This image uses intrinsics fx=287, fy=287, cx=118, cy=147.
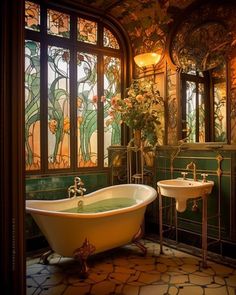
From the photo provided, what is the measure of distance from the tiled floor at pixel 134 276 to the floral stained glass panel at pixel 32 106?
3.70 ft

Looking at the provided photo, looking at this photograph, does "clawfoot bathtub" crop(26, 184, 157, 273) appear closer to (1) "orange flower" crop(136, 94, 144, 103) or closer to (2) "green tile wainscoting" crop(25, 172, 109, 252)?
(2) "green tile wainscoting" crop(25, 172, 109, 252)

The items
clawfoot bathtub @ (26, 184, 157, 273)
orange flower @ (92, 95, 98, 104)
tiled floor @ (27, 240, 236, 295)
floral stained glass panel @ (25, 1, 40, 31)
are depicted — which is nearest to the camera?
tiled floor @ (27, 240, 236, 295)

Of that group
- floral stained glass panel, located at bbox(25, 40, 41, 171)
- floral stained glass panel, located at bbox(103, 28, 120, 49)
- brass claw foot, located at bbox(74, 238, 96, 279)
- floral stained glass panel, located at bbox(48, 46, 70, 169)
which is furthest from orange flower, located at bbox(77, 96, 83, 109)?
brass claw foot, located at bbox(74, 238, 96, 279)

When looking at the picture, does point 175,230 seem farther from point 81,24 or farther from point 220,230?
point 81,24

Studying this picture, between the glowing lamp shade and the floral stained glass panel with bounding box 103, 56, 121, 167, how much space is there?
1.19 feet

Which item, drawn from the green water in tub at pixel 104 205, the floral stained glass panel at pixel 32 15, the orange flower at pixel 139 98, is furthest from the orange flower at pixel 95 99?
the green water in tub at pixel 104 205

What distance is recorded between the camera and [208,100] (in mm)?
3275

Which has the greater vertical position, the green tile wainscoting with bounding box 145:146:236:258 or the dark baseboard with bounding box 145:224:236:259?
the green tile wainscoting with bounding box 145:146:236:258

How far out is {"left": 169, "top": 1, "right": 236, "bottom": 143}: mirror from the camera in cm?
308

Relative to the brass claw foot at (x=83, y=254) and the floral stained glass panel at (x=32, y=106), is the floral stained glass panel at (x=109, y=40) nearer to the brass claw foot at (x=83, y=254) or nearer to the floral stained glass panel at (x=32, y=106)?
the floral stained glass panel at (x=32, y=106)

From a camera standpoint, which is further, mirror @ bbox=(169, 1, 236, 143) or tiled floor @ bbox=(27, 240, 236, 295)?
mirror @ bbox=(169, 1, 236, 143)

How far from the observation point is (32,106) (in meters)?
3.35

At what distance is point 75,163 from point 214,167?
5.55 feet

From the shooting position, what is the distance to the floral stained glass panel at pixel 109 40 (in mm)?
3980
